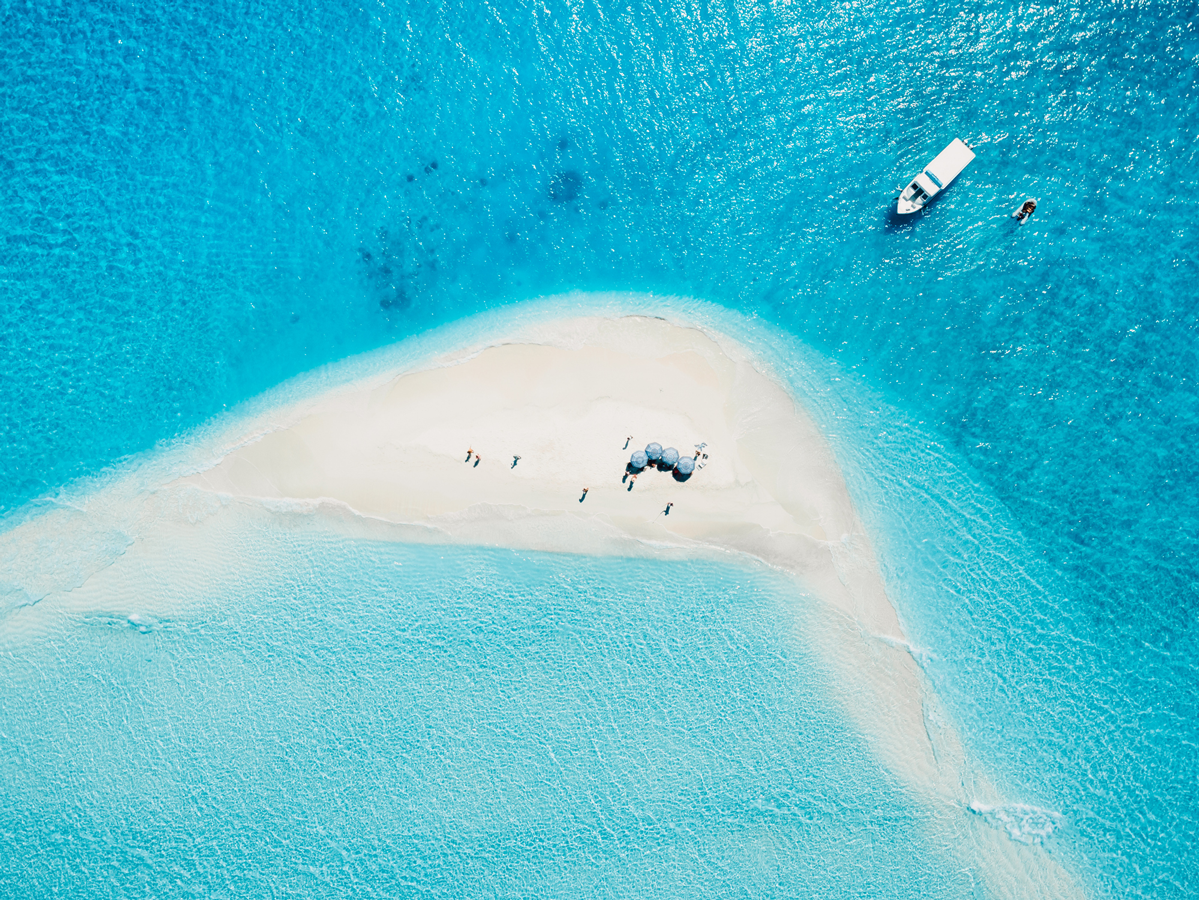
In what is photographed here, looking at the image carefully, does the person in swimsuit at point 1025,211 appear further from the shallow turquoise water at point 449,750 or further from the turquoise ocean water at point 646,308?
the shallow turquoise water at point 449,750

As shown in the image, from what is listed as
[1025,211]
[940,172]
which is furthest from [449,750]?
[1025,211]

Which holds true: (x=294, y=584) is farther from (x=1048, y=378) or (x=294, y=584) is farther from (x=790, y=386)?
(x=1048, y=378)

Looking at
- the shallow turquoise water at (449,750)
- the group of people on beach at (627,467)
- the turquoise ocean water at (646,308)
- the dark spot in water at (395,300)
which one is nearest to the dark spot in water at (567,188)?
the turquoise ocean water at (646,308)

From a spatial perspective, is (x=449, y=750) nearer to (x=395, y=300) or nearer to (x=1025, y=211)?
(x=395, y=300)

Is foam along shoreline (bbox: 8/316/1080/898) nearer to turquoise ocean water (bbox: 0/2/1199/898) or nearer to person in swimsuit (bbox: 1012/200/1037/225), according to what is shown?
turquoise ocean water (bbox: 0/2/1199/898)

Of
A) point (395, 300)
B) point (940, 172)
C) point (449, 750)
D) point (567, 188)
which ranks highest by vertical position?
point (940, 172)

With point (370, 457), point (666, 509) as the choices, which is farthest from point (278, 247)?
point (666, 509)

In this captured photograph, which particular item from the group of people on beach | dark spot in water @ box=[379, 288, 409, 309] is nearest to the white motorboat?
the group of people on beach
